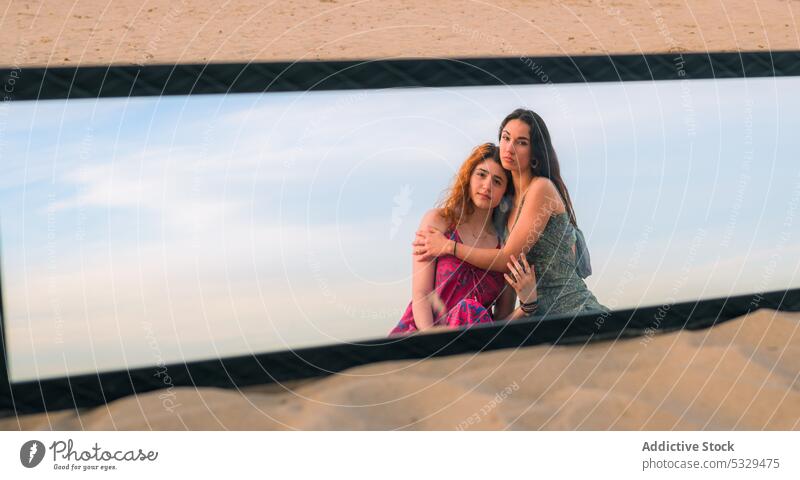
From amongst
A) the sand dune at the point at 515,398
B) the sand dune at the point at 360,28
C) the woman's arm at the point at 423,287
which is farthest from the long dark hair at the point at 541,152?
the sand dune at the point at 515,398

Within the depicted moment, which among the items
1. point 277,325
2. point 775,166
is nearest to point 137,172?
point 277,325

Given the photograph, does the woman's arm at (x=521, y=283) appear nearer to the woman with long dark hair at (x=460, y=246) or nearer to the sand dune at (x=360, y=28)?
the woman with long dark hair at (x=460, y=246)

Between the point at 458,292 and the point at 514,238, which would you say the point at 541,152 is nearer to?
the point at 514,238

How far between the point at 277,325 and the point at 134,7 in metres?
0.82

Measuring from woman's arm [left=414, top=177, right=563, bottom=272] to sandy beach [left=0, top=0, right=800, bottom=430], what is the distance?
0.25 m

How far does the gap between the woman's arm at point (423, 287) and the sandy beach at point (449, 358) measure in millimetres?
125

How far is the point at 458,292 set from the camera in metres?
2.26

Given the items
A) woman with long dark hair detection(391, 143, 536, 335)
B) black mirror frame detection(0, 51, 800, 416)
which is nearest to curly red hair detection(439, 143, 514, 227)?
woman with long dark hair detection(391, 143, 536, 335)

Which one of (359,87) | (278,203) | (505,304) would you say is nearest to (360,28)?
(359,87)

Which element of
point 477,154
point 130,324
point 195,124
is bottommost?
point 130,324

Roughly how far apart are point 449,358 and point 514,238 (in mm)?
362

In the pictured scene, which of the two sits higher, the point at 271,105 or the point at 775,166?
the point at 775,166

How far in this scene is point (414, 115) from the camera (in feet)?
7.35

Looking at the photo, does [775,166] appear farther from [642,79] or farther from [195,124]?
[195,124]
